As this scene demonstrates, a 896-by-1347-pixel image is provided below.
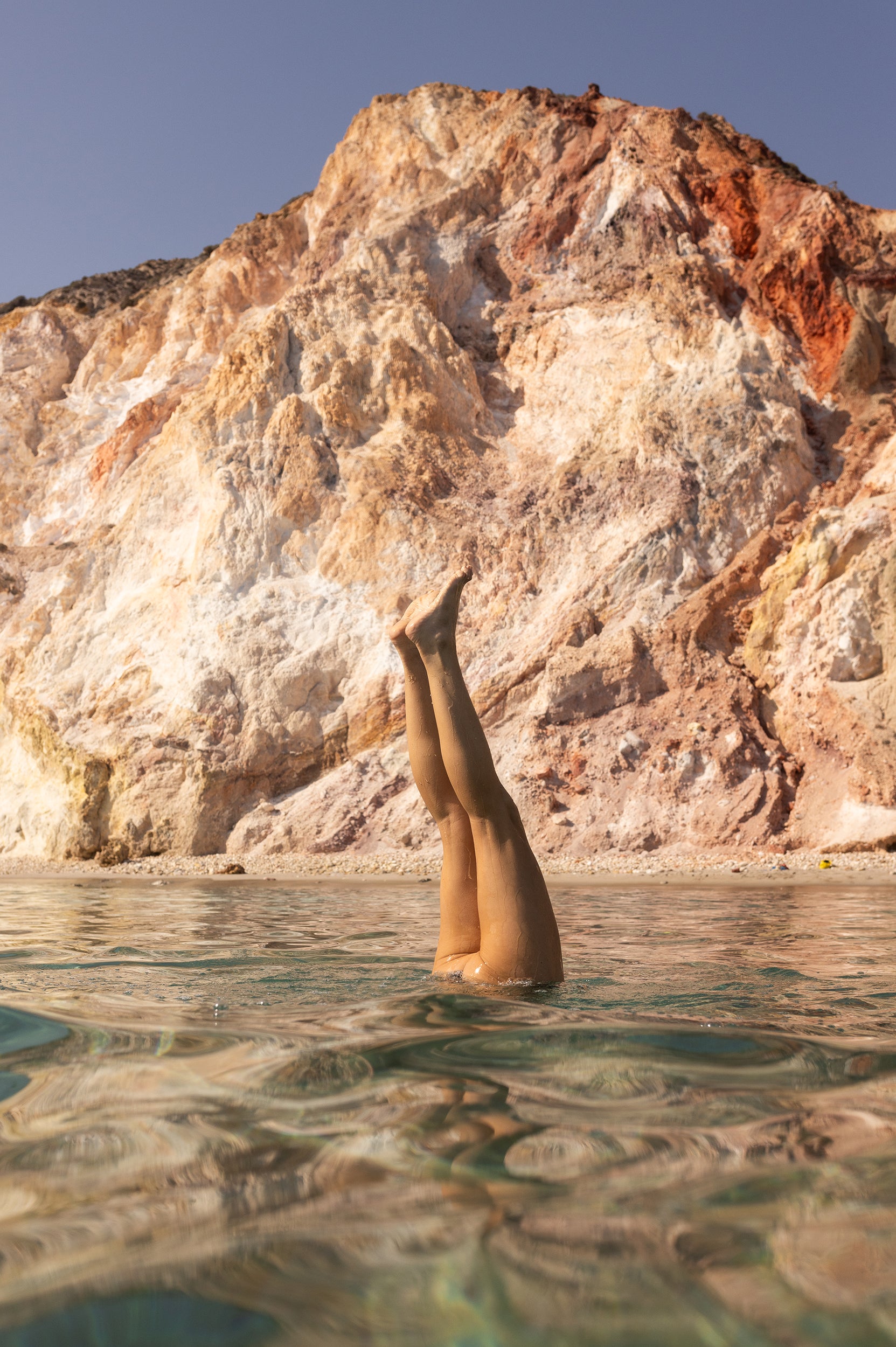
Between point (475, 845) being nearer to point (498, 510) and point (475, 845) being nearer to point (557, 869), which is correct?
point (557, 869)

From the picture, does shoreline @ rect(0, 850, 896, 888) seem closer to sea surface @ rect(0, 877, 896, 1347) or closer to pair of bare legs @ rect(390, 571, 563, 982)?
pair of bare legs @ rect(390, 571, 563, 982)

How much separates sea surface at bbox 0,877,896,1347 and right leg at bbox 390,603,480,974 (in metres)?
0.22

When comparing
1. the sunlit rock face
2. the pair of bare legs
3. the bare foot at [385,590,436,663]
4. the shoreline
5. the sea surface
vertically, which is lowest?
the shoreline

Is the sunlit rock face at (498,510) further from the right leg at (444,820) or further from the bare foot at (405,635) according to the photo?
the bare foot at (405,635)

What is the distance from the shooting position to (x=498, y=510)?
18.9m

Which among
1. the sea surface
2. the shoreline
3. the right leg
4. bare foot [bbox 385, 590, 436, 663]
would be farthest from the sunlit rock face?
the sea surface

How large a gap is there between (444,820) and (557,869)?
30.5ft

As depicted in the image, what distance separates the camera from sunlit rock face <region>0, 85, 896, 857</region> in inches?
585

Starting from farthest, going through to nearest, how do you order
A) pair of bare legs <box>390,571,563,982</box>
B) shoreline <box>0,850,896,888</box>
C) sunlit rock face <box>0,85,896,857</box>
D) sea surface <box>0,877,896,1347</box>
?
1. sunlit rock face <box>0,85,896,857</box>
2. shoreline <box>0,850,896,888</box>
3. pair of bare legs <box>390,571,563,982</box>
4. sea surface <box>0,877,896,1347</box>

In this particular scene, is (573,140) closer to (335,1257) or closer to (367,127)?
(367,127)

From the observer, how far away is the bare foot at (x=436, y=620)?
11.0 feet

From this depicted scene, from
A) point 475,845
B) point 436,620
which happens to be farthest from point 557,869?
point 436,620

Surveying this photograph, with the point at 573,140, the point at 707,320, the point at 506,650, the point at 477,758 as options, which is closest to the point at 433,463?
the point at 506,650

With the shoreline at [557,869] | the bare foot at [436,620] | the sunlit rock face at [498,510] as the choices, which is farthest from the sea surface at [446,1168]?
the sunlit rock face at [498,510]
